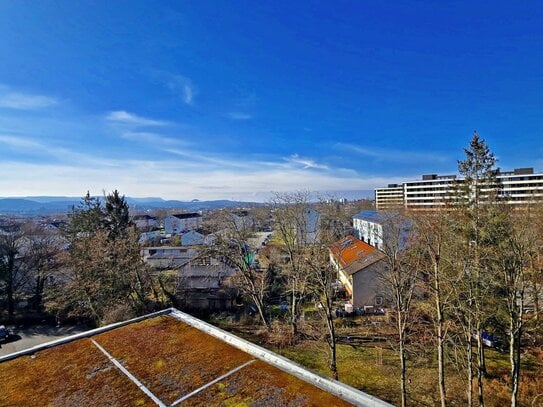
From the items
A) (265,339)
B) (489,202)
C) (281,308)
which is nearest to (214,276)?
(281,308)

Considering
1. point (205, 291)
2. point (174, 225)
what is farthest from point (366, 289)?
point (174, 225)

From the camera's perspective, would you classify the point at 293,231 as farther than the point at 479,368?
Yes

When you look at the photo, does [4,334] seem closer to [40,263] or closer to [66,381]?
[40,263]

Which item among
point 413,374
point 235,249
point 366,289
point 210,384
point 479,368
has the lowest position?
point 413,374

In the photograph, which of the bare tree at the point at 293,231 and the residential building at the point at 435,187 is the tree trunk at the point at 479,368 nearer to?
the bare tree at the point at 293,231

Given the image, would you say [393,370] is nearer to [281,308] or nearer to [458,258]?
[458,258]

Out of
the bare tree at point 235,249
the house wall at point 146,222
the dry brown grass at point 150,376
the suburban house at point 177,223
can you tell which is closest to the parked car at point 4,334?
the bare tree at point 235,249

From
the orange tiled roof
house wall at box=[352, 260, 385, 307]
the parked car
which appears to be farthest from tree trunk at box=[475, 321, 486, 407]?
the parked car
